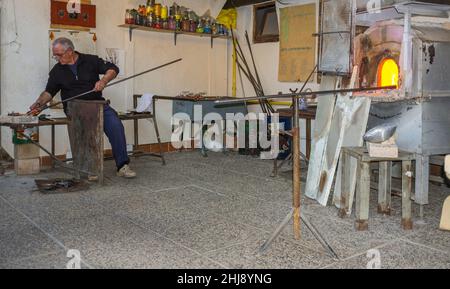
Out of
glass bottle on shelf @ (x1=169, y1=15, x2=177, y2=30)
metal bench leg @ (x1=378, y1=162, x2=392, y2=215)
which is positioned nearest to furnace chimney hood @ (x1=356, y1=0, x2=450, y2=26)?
metal bench leg @ (x1=378, y1=162, x2=392, y2=215)

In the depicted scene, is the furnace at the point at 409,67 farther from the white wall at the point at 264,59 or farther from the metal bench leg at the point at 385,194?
the white wall at the point at 264,59

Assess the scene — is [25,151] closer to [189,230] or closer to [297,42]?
[189,230]

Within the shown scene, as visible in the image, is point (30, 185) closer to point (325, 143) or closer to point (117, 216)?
point (117, 216)

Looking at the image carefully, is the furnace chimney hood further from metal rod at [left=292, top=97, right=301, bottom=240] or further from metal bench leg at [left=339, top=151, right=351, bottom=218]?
metal rod at [left=292, top=97, right=301, bottom=240]

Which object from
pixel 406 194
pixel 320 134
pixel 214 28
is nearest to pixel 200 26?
pixel 214 28

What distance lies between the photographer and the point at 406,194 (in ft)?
9.84

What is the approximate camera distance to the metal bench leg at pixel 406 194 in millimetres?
2971

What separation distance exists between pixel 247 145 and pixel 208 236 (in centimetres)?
318

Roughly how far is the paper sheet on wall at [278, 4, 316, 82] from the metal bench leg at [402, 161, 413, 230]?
9.63 ft

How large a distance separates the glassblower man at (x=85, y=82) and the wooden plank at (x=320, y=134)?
1.74 meters

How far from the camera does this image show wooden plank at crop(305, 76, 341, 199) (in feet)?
12.3

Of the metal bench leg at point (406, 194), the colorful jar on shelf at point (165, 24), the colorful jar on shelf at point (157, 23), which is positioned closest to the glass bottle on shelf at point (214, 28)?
the colorful jar on shelf at point (165, 24)

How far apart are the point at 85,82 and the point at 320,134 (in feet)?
7.90
